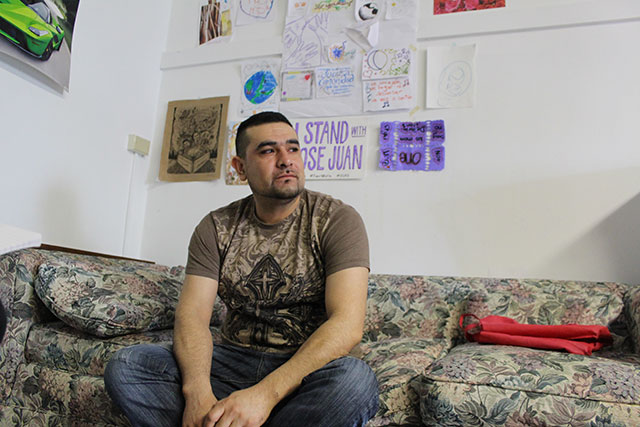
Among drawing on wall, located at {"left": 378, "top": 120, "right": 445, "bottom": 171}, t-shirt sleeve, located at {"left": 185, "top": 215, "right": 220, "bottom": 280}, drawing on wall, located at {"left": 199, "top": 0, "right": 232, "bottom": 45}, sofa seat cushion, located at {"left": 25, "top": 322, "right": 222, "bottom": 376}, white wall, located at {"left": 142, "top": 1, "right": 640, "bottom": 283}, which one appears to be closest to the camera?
t-shirt sleeve, located at {"left": 185, "top": 215, "right": 220, "bottom": 280}

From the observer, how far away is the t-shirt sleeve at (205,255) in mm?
1367

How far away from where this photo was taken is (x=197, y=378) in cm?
113

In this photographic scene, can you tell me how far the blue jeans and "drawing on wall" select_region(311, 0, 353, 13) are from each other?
1.74 metres

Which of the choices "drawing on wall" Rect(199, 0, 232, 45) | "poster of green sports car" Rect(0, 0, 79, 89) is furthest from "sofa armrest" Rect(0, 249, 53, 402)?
"drawing on wall" Rect(199, 0, 232, 45)

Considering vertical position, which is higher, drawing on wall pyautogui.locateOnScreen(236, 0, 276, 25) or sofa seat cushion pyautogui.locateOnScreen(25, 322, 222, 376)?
drawing on wall pyautogui.locateOnScreen(236, 0, 276, 25)

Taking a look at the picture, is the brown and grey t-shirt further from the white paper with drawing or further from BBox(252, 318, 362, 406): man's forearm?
the white paper with drawing

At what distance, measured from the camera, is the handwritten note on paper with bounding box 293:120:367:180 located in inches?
88.4

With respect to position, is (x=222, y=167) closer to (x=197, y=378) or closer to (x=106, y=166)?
(x=106, y=166)

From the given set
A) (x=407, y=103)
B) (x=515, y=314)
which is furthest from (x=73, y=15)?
(x=515, y=314)

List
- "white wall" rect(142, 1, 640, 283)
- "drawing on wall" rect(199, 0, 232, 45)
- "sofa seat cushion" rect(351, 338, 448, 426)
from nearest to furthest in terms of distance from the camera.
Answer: "sofa seat cushion" rect(351, 338, 448, 426)
"white wall" rect(142, 1, 640, 283)
"drawing on wall" rect(199, 0, 232, 45)

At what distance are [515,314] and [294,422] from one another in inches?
39.9

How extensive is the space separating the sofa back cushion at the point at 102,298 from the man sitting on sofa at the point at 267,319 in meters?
0.31

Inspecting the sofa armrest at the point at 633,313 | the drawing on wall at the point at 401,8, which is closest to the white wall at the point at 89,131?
the drawing on wall at the point at 401,8

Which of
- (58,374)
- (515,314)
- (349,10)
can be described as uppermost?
(349,10)
